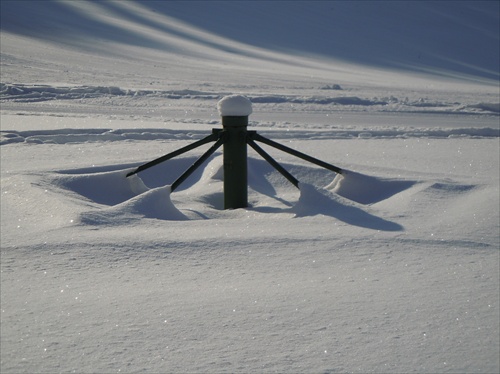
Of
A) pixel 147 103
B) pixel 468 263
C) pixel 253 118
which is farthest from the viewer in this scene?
pixel 147 103

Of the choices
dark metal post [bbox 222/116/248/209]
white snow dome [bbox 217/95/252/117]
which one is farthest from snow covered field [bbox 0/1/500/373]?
white snow dome [bbox 217/95/252/117]

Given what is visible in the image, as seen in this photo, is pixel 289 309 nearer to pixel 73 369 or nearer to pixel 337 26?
pixel 73 369

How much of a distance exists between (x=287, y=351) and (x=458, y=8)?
79.9 feet

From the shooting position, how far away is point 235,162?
3926 mm

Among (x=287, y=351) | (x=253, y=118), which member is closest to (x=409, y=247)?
(x=287, y=351)

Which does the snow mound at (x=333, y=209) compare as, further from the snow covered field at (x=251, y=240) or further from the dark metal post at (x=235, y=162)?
the dark metal post at (x=235, y=162)

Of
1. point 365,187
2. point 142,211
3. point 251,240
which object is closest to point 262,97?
point 365,187

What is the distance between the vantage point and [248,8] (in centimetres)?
2230

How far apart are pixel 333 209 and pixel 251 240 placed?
684 millimetres

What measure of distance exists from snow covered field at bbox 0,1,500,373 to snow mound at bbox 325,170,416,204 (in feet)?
0.03

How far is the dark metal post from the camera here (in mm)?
3920

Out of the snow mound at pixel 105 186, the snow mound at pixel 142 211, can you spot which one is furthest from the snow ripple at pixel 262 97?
the snow mound at pixel 142 211

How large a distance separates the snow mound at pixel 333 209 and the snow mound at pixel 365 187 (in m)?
0.46

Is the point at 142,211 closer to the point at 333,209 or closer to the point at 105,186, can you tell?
the point at 105,186
